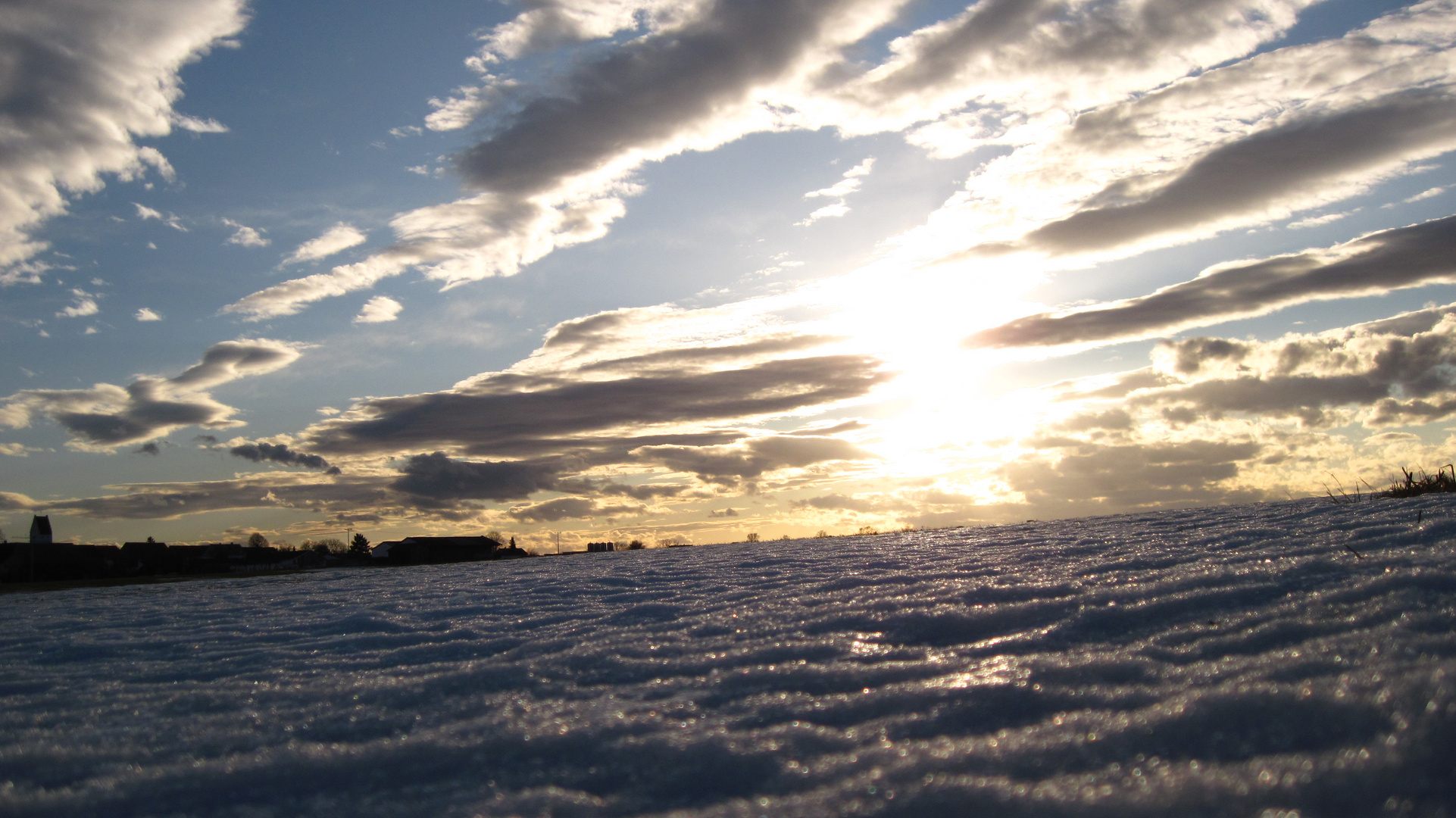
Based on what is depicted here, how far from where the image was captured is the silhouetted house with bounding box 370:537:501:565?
41.8 meters

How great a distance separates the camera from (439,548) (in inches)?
1743

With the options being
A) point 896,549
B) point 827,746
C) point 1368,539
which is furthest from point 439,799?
point 896,549

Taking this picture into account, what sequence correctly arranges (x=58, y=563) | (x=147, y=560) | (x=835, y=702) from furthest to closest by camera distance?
(x=147, y=560) → (x=58, y=563) → (x=835, y=702)

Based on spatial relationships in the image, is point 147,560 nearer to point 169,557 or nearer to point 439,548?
point 169,557

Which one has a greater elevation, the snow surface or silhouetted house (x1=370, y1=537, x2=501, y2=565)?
the snow surface

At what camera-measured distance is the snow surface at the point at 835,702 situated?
191cm

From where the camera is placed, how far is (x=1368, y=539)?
4.76 m

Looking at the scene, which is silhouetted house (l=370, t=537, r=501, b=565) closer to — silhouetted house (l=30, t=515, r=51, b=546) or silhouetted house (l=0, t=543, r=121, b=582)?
silhouetted house (l=0, t=543, r=121, b=582)

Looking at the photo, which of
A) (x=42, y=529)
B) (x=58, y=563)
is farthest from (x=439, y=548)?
(x=42, y=529)

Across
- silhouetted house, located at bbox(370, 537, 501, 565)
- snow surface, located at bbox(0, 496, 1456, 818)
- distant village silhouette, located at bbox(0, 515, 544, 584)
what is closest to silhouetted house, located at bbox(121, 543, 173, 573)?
distant village silhouette, located at bbox(0, 515, 544, 584)

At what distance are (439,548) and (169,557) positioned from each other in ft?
70.3

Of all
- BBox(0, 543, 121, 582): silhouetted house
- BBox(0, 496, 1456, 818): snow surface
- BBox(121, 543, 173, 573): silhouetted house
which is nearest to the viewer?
BBox(0, 496, 1456, 818): snow surface

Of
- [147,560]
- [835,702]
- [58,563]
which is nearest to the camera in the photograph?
[835,702]

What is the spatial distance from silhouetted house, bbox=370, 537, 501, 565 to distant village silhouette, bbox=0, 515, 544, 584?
4 cm
